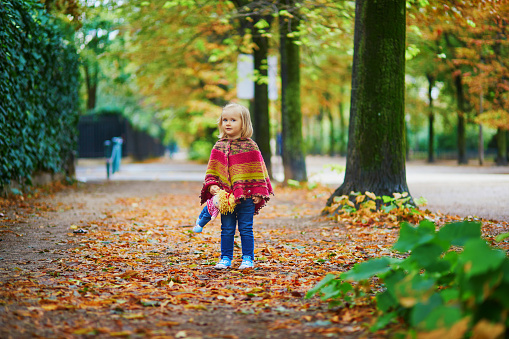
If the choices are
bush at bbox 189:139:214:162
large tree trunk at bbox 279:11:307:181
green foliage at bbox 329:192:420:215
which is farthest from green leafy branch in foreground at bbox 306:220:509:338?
bush at bbox 189:139:214:162

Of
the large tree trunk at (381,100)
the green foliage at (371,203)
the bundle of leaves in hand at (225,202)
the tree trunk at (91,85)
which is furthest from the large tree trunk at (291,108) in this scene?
the tree trunk at (91,85)

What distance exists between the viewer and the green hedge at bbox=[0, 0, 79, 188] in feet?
28.7

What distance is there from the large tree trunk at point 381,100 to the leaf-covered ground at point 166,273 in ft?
2.45

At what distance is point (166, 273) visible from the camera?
4.92 metres

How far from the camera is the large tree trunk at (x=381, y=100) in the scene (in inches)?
314

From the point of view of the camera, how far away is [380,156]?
26.5ft

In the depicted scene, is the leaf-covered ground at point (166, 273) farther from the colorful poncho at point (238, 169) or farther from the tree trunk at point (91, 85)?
the tree trunk at point (91, 85)

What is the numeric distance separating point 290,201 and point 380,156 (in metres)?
3.79

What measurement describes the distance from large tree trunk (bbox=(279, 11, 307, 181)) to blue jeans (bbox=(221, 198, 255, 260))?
30.7 feet

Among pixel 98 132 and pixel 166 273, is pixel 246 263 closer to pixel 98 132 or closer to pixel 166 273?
pixel 166 273

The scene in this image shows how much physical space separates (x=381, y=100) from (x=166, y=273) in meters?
4.57

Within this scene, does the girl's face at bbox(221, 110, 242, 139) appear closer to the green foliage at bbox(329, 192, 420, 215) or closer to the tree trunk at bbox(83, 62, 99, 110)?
the green foliage at bbox(329, 192, 420, 215)

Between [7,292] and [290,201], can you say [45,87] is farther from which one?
[7,292]

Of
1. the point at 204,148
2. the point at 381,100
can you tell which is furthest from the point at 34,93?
the point at 204,148
